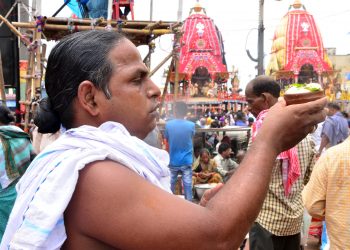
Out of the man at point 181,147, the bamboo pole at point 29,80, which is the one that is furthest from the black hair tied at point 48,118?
the man at point 181,147

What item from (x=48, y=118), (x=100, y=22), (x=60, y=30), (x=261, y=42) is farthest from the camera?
(x=261, y=42)

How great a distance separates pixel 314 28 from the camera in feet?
97.7

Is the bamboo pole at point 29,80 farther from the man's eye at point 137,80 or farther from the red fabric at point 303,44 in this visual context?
the red fabric at point 303,44

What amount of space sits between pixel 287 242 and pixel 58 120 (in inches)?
93.1

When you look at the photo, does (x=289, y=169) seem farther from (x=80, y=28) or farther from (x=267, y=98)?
(x=80, y=28)

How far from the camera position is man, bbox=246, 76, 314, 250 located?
3.05 m

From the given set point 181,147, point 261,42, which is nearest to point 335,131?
point 181,147

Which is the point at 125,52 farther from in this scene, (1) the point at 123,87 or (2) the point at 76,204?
(2) the point at 76,204

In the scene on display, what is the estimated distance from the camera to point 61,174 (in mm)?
967

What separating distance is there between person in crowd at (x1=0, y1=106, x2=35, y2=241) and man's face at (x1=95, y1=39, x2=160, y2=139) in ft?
8.25

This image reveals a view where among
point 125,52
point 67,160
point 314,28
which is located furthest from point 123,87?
point 314,28

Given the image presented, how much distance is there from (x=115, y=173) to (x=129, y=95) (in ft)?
0.78

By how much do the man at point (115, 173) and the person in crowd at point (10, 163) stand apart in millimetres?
2353

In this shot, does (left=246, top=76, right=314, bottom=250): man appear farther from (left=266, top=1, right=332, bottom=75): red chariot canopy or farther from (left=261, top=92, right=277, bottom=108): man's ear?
(left=266, top=1, right=332, bottom=75): red chariot canopy
